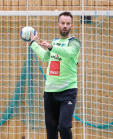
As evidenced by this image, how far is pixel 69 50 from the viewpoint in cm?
238

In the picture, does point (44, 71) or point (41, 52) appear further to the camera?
point (44, 71)

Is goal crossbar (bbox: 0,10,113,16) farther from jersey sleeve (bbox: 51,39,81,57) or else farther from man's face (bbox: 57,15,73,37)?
jersey sleeve (bbox: 51,39,81,57)

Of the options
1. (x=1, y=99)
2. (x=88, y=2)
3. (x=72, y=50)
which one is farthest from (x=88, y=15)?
(x=1, y=99)

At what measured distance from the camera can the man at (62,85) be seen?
93.5 inches

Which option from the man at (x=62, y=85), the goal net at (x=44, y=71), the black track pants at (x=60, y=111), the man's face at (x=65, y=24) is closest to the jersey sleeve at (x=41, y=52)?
the man at (x=62, y=85)

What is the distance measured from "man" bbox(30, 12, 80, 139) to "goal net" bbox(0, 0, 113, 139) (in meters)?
1.27

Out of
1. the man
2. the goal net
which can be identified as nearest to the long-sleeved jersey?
the man

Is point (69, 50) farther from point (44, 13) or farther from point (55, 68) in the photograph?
point (44, 13)

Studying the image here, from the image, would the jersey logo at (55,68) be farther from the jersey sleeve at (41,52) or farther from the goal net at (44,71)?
the goal net at (44,71)

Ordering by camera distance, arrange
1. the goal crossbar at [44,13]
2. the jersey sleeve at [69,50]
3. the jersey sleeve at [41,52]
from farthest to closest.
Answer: the goal crossbar at [44,13] < the jersey sleeve at [41,52] < the jersey sleeve at [69,50]

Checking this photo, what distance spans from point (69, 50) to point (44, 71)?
154 centimetres

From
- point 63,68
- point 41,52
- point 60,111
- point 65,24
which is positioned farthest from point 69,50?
point 60,111

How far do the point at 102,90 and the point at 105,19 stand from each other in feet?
3.69

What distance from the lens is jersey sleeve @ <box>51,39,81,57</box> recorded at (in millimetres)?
2320
